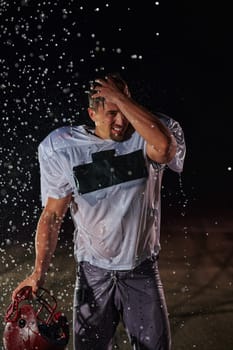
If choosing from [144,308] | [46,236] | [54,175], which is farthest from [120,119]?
[144,308]

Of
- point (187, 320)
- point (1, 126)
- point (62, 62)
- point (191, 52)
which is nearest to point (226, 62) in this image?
point (191, 52)

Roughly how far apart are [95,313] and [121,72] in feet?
70.2

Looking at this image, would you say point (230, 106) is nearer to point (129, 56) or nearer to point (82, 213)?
point (129, 56)

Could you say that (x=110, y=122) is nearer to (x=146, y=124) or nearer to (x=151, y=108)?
(x=146, y=124)

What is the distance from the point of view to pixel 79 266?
3801 mm

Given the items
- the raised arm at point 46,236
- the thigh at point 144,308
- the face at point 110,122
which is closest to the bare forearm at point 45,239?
the raised arm at point 46,236

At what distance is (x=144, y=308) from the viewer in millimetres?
3637

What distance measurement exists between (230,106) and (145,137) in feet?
78.1

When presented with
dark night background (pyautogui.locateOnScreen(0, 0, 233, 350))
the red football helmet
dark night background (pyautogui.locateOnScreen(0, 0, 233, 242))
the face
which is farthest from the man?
dark night background (pyautogui.locateOnScreen(0, 0, 233, 242))

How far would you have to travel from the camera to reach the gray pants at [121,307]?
3617 millimetres

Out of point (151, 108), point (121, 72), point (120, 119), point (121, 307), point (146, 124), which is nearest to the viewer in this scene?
point (146, 124)

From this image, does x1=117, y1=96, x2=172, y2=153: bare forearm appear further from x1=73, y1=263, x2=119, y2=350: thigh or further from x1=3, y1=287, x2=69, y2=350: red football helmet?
x1=3, y1=287, x2=69, y2=350: red football helmet

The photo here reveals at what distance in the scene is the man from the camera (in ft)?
11.6

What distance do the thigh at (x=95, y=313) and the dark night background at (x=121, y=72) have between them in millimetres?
8200
